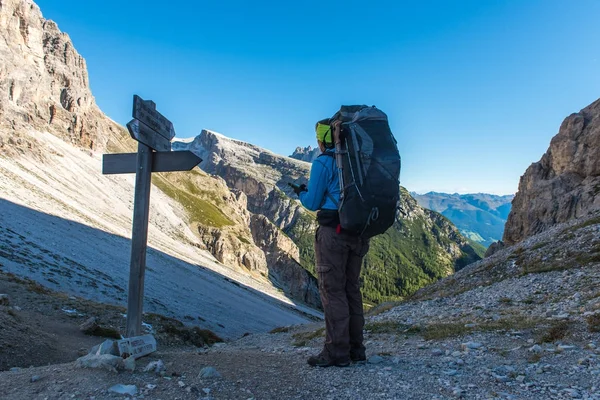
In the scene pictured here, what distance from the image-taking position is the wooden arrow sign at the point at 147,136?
7.76 meters

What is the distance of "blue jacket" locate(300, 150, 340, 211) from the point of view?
720 cm

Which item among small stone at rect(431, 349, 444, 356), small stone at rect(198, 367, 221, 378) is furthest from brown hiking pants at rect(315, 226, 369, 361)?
small stone at rect(431, 349, 444, 356)

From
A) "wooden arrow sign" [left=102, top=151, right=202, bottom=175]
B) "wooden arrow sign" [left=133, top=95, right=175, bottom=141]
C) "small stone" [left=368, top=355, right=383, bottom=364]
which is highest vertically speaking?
"wooden arrow sign" [left=133, top=95, right=175, bottom=141]

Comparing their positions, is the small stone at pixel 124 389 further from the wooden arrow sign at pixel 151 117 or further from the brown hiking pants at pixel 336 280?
the wooden arrow sign at pixel 151 117

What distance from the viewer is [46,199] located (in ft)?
195

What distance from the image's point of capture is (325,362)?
7.18 meters

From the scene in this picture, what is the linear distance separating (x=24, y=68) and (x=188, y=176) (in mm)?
67395

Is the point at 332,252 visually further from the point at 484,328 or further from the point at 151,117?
the point at 484,328

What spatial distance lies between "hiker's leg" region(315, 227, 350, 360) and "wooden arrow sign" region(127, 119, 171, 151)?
13.3ft

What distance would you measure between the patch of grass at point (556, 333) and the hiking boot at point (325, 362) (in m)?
4.54

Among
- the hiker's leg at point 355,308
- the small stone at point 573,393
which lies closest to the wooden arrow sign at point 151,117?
the hiker's leg at point 355,308

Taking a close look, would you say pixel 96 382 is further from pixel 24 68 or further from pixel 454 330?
pixel 24 68

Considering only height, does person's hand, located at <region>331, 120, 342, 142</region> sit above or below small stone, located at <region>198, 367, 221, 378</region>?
above

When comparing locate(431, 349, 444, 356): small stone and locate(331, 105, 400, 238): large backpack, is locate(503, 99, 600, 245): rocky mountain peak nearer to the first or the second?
locate(431, 349, 444, 356): small stone
